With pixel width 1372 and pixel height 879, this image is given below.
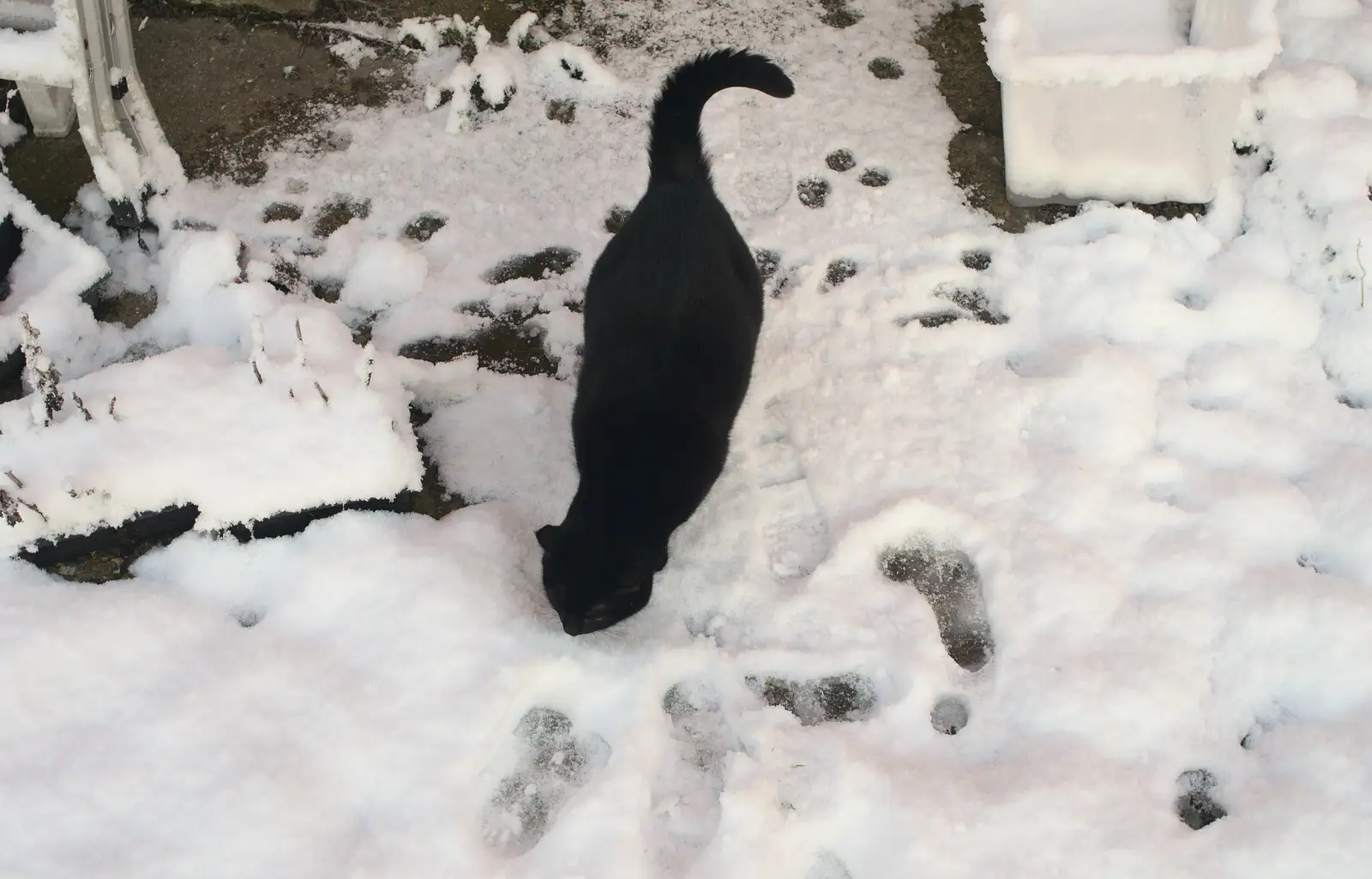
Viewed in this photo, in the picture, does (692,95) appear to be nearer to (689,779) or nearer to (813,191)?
(813,191)

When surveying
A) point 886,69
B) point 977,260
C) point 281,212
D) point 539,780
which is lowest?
point 539,780

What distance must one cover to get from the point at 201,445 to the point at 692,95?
110cm

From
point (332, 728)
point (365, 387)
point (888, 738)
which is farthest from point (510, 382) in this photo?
point (888, 738)

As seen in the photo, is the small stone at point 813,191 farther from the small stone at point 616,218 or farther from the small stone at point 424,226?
the small stone at point 424,226

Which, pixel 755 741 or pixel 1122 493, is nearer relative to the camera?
pixel 755 741

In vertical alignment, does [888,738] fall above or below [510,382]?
below

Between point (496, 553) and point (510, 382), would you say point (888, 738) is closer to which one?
point (496, 553)

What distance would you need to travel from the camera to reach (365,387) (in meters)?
1.72

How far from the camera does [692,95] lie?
1687 millimetres

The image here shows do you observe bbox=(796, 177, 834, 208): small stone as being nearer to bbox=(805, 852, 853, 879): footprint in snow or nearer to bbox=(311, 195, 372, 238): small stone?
bbox=(311, 195, 372, 238): small stone

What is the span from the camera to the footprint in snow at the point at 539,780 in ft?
4.99

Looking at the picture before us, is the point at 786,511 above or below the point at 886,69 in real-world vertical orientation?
below

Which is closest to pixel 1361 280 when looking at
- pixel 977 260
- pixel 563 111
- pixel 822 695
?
pixel 977 260

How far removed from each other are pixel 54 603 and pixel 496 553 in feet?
2.55
